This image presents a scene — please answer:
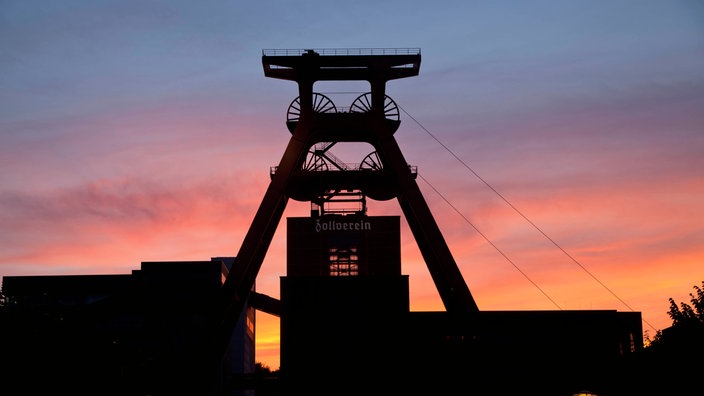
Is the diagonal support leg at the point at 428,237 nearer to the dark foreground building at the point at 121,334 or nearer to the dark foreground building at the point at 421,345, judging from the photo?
the dark foreground building at the point at 421,345

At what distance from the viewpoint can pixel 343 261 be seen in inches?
3130

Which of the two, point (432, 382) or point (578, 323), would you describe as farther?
point (578, 323)

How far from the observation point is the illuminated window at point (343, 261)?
257 feet

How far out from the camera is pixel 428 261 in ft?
238

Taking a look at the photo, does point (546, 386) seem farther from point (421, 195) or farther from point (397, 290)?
point (421, 195)

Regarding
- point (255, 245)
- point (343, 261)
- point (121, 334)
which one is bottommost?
point (121, 334)

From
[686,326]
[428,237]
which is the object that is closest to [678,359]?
[686,326]

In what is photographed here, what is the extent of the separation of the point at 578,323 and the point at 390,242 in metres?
26.0

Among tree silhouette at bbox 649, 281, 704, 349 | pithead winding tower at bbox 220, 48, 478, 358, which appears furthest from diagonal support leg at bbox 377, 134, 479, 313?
tree silhouette at bbox 649, 281, 704, 349

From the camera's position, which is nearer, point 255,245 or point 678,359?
point 678,359

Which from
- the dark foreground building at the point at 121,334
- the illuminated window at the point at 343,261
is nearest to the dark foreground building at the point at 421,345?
the dark foreground building at the point at 121,334

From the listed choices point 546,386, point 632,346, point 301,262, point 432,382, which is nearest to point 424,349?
point 432,382

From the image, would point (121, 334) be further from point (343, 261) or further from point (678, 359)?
point (678, 359)

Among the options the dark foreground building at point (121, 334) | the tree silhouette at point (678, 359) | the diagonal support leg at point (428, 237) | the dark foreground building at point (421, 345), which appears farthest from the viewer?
the diagonal support leg at point (428, 237)
